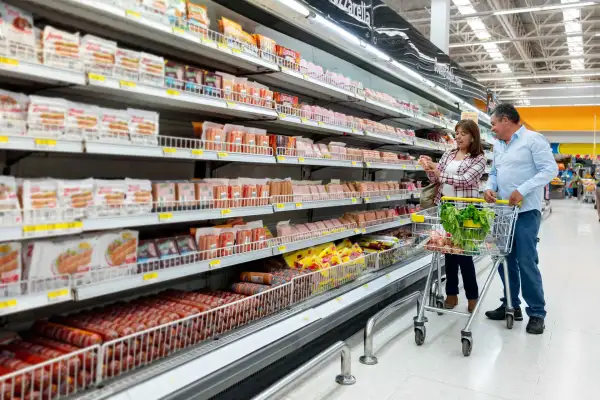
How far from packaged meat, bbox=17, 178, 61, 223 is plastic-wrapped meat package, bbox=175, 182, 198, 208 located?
0.67 m

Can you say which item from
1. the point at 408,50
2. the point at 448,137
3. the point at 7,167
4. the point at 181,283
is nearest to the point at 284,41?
the point at 408,50

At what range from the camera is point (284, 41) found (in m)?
4.11

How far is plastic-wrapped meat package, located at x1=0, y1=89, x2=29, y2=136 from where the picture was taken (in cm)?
177

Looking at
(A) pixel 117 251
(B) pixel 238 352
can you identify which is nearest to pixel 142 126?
(A) pixel 117 251

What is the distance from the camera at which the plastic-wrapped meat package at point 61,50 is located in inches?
73.6

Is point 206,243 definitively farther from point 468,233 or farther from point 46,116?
point 468,233

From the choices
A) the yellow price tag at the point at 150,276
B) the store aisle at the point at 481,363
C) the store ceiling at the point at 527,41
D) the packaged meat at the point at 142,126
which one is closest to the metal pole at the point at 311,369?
the store aisle at the point at 481,363

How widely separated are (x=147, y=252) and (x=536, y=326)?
2927 millimetres

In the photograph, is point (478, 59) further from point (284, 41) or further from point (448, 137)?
point (284, 41)

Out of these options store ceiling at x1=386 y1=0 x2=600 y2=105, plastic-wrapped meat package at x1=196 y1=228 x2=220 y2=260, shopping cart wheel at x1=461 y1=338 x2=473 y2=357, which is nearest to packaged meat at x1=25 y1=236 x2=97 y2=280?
plastic-wrapped meat package at x1=196 y1=228 x2=220 y2=260

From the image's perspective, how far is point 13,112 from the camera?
1.82 meters

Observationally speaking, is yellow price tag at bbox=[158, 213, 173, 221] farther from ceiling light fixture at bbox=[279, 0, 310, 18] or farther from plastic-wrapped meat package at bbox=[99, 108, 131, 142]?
ceiling light fixture at bbox=[279, 0, 310, 18]

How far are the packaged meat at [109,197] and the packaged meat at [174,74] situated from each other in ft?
1.94

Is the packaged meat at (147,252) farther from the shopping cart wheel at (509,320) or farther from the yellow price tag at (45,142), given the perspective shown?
the shopping cart wheel at (509,320)
